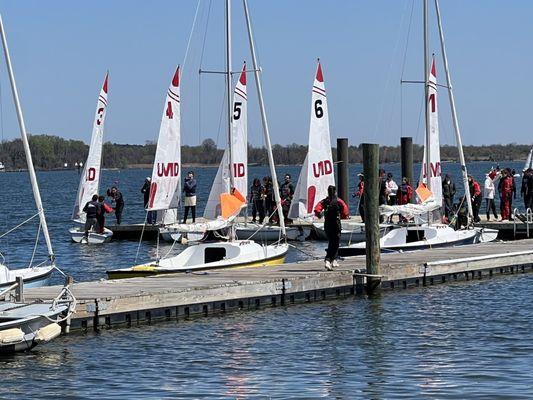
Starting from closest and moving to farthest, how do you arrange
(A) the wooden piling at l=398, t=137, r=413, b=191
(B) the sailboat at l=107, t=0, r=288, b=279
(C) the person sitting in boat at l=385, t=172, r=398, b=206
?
(B) the sailboat at l=107, t=0, r=288, b=279 < (C) the person sitting in boat at l=385, t=172, r=398, b=206 < (A) the wooden piling at l=398, t=137, r=413, b=191

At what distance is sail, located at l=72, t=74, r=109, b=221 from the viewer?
42781 mm

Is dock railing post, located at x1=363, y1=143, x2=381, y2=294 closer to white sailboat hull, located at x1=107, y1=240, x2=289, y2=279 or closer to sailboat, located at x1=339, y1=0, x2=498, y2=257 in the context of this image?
white sailboat hull, located at x1=107, y1=240, x2=289, y2=279

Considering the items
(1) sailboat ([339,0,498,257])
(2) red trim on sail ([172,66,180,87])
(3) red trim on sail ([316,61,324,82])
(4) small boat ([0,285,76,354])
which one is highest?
(3) red trim on sail ([316,61,324,82])

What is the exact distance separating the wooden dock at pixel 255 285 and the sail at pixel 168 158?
424 cm

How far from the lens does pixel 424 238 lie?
34219mm

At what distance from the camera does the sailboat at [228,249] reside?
88.7 feet

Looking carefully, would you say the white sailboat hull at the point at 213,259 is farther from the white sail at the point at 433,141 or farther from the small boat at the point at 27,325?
the white sail at the point at 433,141

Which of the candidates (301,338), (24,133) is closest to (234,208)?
(24,133)

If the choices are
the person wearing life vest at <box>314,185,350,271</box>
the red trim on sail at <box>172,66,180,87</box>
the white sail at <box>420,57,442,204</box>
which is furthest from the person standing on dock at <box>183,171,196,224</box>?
the person wearing life vest at <box>314,185,350,271</box>

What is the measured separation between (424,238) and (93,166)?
13.3m

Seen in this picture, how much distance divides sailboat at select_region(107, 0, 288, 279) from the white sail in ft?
18.5

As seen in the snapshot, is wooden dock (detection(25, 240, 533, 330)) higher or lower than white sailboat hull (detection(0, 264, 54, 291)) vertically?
lower

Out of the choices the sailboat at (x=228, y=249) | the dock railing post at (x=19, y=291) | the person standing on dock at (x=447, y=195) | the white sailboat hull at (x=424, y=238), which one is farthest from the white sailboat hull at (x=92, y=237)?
the dock railing post at (x=19, y=291)

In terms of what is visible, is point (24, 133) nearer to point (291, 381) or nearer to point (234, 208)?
point (234, 208)
